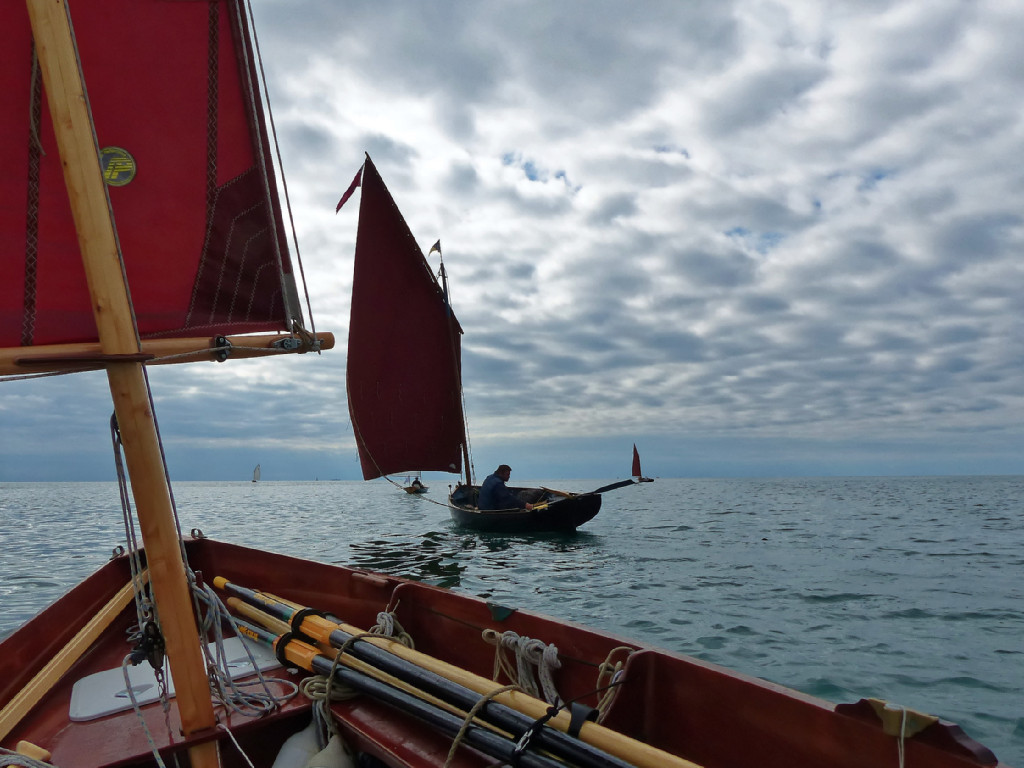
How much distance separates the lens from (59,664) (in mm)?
4359

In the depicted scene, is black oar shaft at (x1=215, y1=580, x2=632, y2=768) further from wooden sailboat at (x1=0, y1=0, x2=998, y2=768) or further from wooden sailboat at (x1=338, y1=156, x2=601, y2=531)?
wooden sailboat at (x1=338, y1=156, x2=601, y2=531)

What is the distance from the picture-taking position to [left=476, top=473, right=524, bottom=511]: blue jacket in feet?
67.2

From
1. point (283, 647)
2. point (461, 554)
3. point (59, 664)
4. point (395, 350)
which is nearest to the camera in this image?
point (59, 664)

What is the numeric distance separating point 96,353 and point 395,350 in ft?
58.7

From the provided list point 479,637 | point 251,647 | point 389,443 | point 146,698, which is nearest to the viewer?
point 146,698

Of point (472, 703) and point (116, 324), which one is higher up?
point (116, 324)

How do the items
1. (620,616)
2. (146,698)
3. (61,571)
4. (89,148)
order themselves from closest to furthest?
(89,148) → (146,698) → (620,616) → (61,571)

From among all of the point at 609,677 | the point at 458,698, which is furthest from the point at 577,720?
the point at 609,677

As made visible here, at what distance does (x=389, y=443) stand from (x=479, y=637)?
647 inches

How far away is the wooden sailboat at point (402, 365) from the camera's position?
62.7 feet

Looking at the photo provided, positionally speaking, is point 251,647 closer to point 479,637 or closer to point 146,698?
point 146,698

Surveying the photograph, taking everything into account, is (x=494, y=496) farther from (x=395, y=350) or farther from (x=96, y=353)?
(x=96, y=353)

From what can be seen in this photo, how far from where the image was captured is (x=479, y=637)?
4488mm

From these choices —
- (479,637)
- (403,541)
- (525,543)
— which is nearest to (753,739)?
(479,637)
